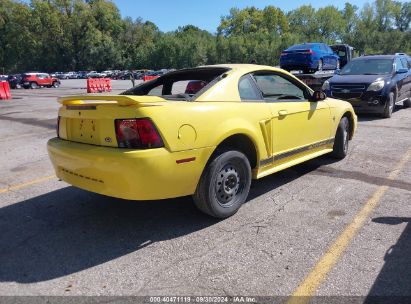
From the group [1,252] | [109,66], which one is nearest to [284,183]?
[1,252]

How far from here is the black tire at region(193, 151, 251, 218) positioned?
3.81 m

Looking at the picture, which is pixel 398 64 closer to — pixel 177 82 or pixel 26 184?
pixel 177 82

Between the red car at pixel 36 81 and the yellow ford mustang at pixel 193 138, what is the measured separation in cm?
3380

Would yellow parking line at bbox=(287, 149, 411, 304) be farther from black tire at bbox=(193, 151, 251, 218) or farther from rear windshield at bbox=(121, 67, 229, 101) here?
rear windshield at bbox=(121, 67, 229, 101)

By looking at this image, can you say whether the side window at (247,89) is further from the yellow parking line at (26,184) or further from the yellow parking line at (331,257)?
the yellow parking line at (26,184)

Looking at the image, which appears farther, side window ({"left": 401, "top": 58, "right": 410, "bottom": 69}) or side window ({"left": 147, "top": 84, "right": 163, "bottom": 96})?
side window ({"left": 401, "top": 58, "right": 410, "bottom": 69})

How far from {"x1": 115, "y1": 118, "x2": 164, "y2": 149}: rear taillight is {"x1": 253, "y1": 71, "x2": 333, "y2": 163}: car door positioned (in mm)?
1659

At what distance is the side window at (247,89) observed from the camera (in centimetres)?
431

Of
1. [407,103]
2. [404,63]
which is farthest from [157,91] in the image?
[407,103]

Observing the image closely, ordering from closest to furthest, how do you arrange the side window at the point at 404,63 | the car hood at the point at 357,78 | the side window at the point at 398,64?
the car hood at the point at 357,78 < the side window at the point at 398,64 < the side window at the point at 404,63

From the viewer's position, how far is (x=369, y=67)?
11281 mm

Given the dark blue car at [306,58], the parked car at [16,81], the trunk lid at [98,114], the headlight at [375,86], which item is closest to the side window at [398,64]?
the headlight at [375,86]

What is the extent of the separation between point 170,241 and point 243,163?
1145 mm

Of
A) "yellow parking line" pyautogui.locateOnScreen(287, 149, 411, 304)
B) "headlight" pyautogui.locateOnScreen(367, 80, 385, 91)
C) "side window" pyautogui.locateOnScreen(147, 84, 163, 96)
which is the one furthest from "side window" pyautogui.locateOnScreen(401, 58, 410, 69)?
"side window" pyautogui.locateOnScreen(147, 84, 163, 96)
